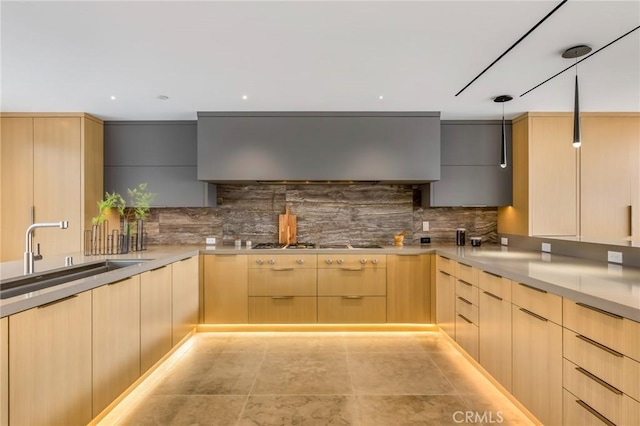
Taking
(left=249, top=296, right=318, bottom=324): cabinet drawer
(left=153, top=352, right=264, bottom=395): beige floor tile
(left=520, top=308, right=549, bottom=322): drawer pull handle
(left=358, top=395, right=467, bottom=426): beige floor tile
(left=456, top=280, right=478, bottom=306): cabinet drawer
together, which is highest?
(left=520, top=308, right=549, bottom=322): drawer pull handle

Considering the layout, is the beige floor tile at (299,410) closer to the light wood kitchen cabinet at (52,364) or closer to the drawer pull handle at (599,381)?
the light wood kitchen cabinet at (52,364)

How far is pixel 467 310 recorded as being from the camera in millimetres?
2842

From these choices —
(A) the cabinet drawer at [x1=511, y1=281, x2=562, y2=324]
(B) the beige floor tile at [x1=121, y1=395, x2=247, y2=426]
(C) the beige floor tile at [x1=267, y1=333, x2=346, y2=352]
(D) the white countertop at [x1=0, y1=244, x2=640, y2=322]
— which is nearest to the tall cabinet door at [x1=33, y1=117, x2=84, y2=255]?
(D) the white countertop at [x1=0, y1=244, x2=640, y2=322]

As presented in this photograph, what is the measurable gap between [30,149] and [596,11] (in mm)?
4896

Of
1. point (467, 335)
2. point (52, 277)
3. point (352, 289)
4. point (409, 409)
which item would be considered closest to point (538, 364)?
point (409, 409)

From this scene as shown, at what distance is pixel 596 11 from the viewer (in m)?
1.83

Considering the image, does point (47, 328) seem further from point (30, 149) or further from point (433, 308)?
point (433, 308)

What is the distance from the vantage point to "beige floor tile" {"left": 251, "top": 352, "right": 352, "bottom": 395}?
8.21 feet

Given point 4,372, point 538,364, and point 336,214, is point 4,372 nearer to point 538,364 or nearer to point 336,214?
point 538,364

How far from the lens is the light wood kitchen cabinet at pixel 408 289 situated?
142 inches

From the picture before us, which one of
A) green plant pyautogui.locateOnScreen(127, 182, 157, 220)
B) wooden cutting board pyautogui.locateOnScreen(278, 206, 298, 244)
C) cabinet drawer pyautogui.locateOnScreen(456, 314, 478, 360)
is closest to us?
cabinet drawer pyautogui.locateOnScreen(456, 314, 478, 360)

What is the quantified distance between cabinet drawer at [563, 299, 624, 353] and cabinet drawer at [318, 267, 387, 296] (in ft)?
6.70

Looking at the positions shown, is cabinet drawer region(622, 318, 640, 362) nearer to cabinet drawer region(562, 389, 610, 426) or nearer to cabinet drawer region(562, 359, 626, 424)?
cabinet drawer region(562, 359, 626, 424)

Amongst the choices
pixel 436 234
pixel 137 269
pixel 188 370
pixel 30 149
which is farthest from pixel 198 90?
pixel 436 234
